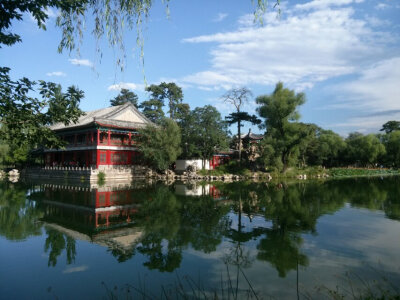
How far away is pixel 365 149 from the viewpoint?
47062 mm

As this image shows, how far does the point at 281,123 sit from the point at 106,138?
63.5 feet

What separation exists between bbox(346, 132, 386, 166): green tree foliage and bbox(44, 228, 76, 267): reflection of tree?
48118 mm

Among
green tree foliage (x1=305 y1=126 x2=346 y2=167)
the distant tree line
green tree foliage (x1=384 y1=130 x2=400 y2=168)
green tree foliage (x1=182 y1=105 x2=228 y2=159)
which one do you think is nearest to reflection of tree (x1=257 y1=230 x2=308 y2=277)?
the distant tree line

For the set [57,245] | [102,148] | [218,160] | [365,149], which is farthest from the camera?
[365,149]

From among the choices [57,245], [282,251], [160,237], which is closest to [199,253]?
[160,237]

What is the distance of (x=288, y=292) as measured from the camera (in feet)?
14.9

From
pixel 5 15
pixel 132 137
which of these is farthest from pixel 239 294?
pixel 132 137

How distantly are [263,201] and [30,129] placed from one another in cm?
1163

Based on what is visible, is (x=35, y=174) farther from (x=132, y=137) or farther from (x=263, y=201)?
(x=263, y=201)

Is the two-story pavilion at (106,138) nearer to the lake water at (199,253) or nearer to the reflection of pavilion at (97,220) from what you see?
the reflection of pavilion at (97,220)

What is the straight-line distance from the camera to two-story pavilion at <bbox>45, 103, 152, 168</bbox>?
31.3 metres

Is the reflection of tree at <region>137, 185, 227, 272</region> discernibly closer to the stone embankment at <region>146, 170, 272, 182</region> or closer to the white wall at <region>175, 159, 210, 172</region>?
the stone embankment at <region>146, 170, 272, 182</region>

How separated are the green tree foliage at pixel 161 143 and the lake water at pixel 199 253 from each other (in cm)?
1841

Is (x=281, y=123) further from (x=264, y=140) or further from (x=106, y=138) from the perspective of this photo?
(x=106, y=138)
